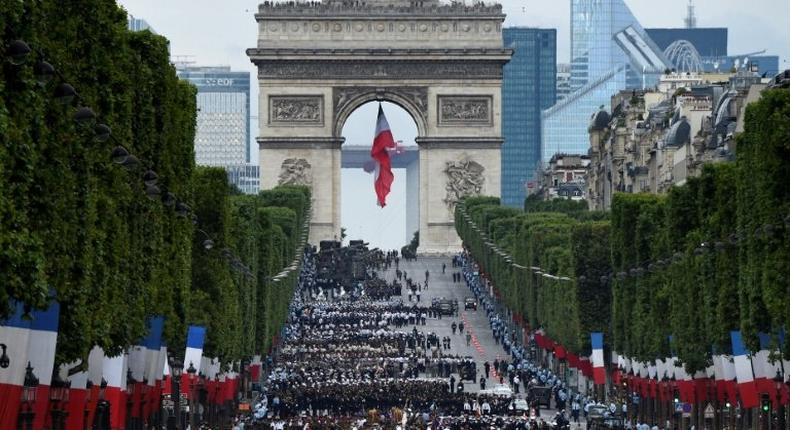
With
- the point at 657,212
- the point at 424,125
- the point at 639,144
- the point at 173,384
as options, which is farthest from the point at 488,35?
the point at 173,384

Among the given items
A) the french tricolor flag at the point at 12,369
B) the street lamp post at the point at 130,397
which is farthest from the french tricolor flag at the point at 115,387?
the french tricolor flag at the point at 12,369

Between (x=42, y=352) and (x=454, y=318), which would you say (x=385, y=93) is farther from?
(x=42, y=352)

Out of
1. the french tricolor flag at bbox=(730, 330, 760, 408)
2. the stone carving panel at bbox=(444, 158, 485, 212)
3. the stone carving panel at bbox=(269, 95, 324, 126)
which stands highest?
the stone carving panel at bbox=(269, 95, 324, 126)

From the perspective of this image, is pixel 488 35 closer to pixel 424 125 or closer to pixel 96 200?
pixel 424 125

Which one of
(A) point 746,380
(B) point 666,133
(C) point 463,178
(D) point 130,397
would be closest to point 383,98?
(C) point 463,178

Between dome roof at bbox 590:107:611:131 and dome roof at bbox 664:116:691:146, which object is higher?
dome roof at bbox 590:107:611:131

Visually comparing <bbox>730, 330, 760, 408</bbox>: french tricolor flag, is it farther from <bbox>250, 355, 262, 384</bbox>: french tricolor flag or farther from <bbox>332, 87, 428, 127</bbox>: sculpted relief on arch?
<bbox>332, 87, 428, 127</bbox>: sculpted relief on arch

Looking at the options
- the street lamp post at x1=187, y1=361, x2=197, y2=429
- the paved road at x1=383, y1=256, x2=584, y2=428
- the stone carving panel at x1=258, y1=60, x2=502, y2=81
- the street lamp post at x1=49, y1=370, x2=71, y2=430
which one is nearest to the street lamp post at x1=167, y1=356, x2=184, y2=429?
the street lamp post at x1=187, y1=361, x2=197, y2=429
